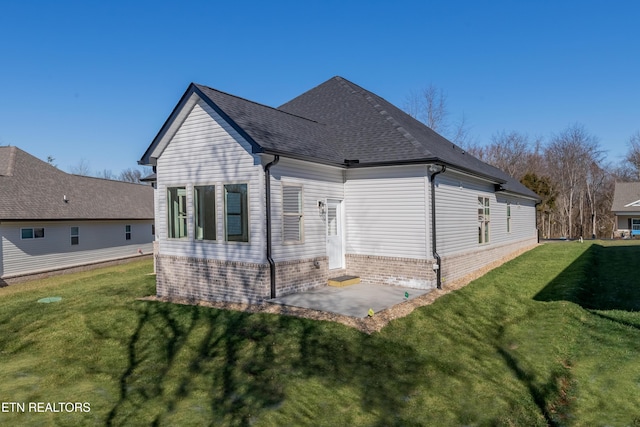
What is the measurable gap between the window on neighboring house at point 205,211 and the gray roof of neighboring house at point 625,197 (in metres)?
39.1

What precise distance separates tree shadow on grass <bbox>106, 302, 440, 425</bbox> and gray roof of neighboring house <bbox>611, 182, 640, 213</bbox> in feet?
127

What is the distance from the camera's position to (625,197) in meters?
38.2

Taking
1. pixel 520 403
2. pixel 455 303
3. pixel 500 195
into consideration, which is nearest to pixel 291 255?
pixel 455 303

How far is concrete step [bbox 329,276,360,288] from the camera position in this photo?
1186cm

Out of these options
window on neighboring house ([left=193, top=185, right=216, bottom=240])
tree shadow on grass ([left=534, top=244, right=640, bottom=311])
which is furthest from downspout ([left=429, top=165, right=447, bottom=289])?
window on neighboring house ([left=193, top=185, right=216, bottom=240])

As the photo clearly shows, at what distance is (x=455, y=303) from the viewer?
10734 millimetres

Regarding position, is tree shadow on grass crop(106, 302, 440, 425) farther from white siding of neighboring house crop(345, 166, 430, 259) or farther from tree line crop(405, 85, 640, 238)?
tree line crop(405, 85, 640, 238)

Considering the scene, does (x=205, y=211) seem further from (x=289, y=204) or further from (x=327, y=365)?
(x=327, y=365)

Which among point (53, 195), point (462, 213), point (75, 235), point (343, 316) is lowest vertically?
point (343, 316)

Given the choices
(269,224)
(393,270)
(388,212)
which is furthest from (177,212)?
(393,270)

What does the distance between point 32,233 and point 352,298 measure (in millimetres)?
16829

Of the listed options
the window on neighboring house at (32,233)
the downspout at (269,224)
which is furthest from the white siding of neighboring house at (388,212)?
the window on neighboring house at (32,233)

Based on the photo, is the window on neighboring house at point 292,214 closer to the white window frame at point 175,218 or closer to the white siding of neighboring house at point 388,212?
the white siding of neighboring house at point 388,212

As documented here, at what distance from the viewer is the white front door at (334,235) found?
12547mm
